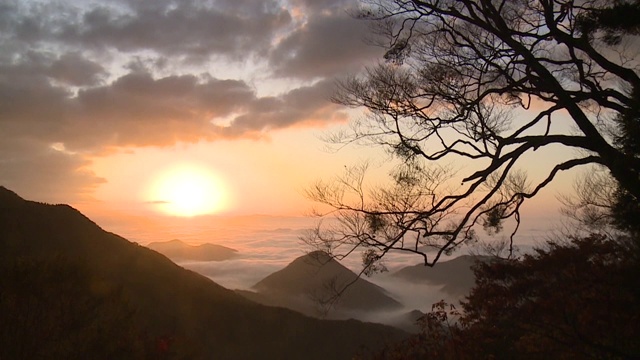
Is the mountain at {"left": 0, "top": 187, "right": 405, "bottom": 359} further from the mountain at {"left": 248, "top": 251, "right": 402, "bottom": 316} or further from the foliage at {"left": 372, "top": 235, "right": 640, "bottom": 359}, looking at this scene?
the mountain at {"left": 248, "top": 251, "right": 402, "bottom": 316}

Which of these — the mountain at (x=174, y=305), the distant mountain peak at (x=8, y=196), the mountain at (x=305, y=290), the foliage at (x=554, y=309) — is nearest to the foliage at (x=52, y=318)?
the mountain at (x=174, y=305)

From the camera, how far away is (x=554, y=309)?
9.49 m

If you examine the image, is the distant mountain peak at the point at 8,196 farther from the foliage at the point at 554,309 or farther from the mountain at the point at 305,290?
the mountain at the point at 305,290

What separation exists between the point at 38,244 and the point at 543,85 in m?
67.9

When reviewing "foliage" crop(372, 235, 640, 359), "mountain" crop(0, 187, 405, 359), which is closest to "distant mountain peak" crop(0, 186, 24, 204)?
"mountain" crop(0, 187, 405, 359)

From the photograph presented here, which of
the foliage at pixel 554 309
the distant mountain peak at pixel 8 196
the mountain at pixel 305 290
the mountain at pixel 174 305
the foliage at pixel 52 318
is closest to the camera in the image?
the foliage at pixel 554 309

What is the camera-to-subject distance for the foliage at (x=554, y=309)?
809cm

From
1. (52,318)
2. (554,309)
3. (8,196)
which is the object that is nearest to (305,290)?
(8,196)

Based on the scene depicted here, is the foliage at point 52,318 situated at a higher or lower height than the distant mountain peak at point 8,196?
lower

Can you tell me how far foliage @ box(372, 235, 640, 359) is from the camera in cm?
809

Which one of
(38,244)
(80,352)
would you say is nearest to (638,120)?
(80,352)

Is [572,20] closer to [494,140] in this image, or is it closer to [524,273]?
[494,140]

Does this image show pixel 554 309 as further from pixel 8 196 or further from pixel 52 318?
pixel 8 196

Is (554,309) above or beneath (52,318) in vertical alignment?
above
